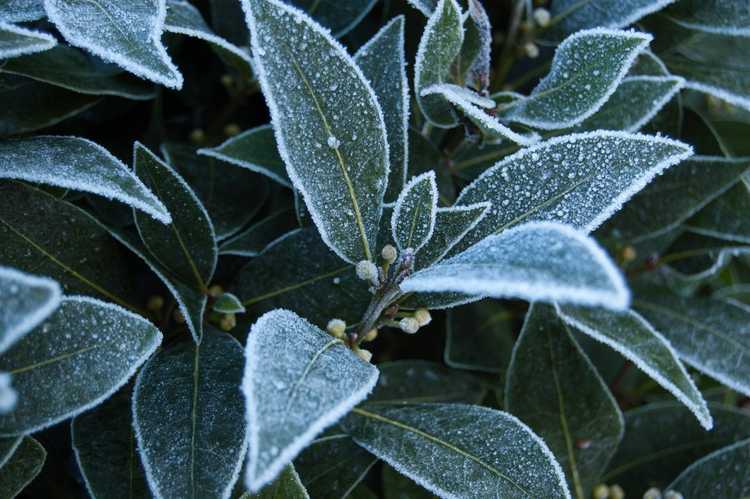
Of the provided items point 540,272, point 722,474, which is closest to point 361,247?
point 540,272

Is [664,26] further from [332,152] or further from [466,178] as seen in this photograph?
[332,152]

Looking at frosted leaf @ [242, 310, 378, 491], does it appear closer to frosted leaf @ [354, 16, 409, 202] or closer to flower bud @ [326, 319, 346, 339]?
flower bud @ [326, 319, 346, 339]

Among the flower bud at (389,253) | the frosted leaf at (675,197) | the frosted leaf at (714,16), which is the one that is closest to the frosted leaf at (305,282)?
the flower bud at (389,253)

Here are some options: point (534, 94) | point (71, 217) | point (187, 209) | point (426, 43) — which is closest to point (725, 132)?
point (534, 94)

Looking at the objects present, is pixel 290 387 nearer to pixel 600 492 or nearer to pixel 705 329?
pixel 600 492

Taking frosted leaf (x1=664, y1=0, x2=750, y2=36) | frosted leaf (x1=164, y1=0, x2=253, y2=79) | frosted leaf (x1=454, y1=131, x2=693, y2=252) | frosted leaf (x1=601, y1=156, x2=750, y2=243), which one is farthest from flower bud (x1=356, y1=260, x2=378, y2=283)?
frosted leaf (x1=664, y1=0, x2=750, y2=36)
